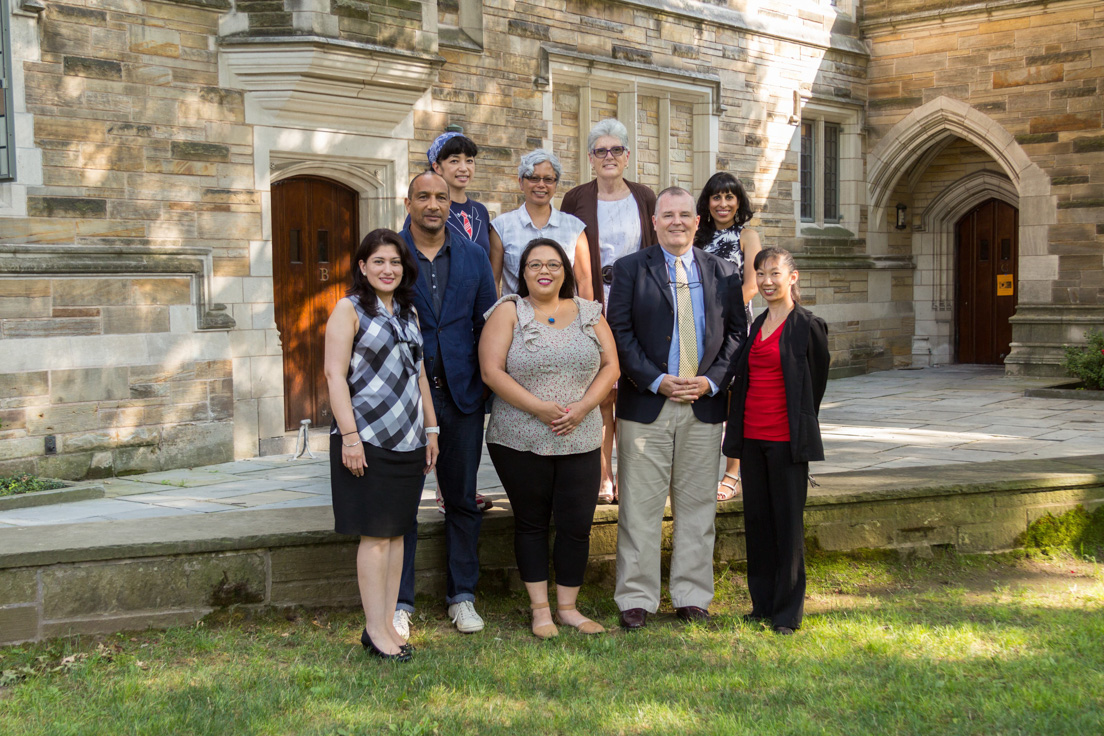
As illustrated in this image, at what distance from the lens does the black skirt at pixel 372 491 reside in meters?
4.01

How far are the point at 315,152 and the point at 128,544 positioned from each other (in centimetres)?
487

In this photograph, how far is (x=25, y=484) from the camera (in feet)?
22.2

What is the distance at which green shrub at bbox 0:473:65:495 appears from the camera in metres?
6.65

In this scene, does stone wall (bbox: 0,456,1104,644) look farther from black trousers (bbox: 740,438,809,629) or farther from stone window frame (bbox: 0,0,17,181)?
stone window frame (bbox: 0,0,17,181)

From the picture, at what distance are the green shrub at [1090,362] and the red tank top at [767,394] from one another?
26.5 feet

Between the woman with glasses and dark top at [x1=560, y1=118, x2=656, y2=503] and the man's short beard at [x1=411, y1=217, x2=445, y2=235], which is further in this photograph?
the woman with glasses and dark top at [x1=560, y1=118, x2=656, y2=503]

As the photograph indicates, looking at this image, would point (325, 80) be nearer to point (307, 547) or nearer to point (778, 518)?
point (307, 547)

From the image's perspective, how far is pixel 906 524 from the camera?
18.4ft

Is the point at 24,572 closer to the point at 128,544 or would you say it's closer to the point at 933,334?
the point at 128,544

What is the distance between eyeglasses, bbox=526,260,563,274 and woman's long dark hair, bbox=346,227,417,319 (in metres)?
0.45

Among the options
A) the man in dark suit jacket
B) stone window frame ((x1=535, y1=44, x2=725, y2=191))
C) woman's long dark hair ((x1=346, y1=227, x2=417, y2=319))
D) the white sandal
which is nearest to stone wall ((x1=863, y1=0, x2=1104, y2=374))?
stone window frame ((x1=535, y1=44, x2=725, y2=191))

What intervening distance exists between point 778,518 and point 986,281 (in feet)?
39.0

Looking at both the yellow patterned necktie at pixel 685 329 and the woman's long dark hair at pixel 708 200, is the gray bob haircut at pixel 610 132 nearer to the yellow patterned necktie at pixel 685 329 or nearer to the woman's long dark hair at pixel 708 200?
the woman's long dark hair at pixel 708 200

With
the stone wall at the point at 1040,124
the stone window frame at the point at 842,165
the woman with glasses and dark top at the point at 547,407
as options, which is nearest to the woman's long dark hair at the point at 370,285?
the woman with glasses and dark top at the point at 547,407
